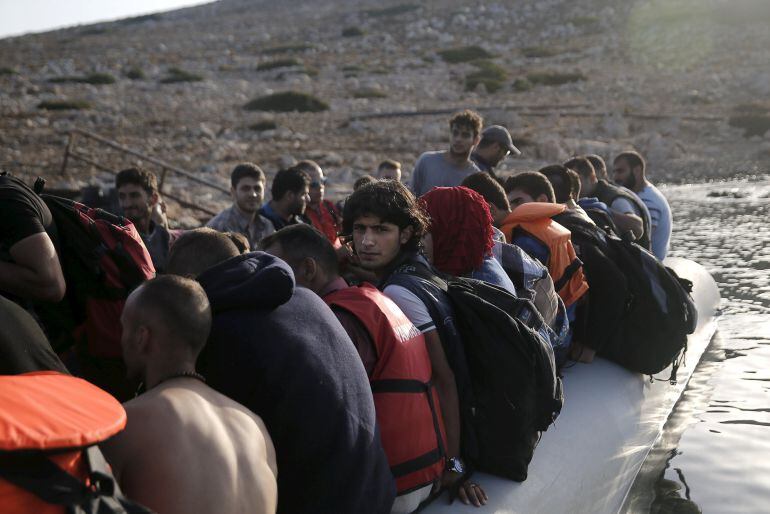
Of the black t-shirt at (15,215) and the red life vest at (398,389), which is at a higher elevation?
the black t-shirt at (15,215)

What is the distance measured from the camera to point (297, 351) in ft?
8.58

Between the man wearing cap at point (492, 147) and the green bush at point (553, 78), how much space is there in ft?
95.8

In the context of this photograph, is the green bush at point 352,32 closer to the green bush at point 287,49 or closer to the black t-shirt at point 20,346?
the green bush at point 287,49

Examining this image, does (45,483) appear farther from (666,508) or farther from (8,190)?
(666,508)

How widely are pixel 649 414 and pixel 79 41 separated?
176 ft

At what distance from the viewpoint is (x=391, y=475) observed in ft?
9.62

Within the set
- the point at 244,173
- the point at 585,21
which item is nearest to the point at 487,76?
the point at 585,21

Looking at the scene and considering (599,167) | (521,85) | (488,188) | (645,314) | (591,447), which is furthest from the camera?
(521,85)

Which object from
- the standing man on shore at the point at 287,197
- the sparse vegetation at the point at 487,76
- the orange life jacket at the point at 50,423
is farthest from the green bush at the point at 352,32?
the orange life jacket at the point at 50,423

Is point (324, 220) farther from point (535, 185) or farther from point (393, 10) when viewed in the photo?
point (393, 10)

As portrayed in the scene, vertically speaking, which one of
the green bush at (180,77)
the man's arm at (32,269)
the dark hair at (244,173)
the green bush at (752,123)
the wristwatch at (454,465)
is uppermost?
the man's arm at (32,269)

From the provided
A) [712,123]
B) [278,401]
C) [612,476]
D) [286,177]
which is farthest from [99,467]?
[712,123]

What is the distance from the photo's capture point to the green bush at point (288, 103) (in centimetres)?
2857

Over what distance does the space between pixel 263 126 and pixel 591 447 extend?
21148 mm
